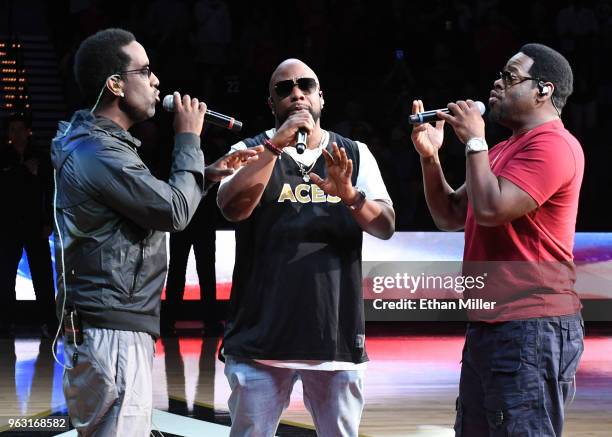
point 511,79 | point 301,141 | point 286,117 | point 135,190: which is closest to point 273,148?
point 301,141

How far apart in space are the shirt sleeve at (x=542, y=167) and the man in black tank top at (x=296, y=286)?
0.58 m

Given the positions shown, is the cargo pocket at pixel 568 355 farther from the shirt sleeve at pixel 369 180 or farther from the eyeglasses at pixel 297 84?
the eyeglasses at pixel 297 84

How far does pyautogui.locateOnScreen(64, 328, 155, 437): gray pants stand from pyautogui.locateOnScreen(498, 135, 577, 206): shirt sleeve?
1426 mm

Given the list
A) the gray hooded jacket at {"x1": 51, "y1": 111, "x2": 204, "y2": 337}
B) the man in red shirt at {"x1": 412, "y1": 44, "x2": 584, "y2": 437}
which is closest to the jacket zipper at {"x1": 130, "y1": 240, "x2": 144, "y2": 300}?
the gray hooded jacket at {"x1": 51, "y1": 111, "x2": 204, "y2": 337}

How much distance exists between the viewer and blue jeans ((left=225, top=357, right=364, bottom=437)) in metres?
3.79

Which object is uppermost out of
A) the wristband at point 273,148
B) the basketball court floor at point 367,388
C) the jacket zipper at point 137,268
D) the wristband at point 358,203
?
the wristband at point 273,148

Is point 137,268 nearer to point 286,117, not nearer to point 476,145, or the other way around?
point 286,117

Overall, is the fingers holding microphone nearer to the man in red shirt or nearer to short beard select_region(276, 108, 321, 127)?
short beard select_region(276, 108, 321, 127)

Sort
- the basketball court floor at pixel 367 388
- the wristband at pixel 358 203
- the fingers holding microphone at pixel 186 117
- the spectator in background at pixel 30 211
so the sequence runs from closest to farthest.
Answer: the fingers holding microphone at pixel 186 117
the wristband at pixel 358 203
the basketball court floor at pixel 367 388
the spectator in background at pixel 30 211

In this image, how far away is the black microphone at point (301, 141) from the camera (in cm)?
364

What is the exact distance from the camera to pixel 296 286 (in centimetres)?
380

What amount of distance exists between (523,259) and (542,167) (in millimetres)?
332

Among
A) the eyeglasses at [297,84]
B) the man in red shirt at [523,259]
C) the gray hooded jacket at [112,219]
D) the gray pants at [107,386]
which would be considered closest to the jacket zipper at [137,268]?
the gray hooded jacket at [112,219]

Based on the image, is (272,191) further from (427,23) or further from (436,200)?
(427,23)
